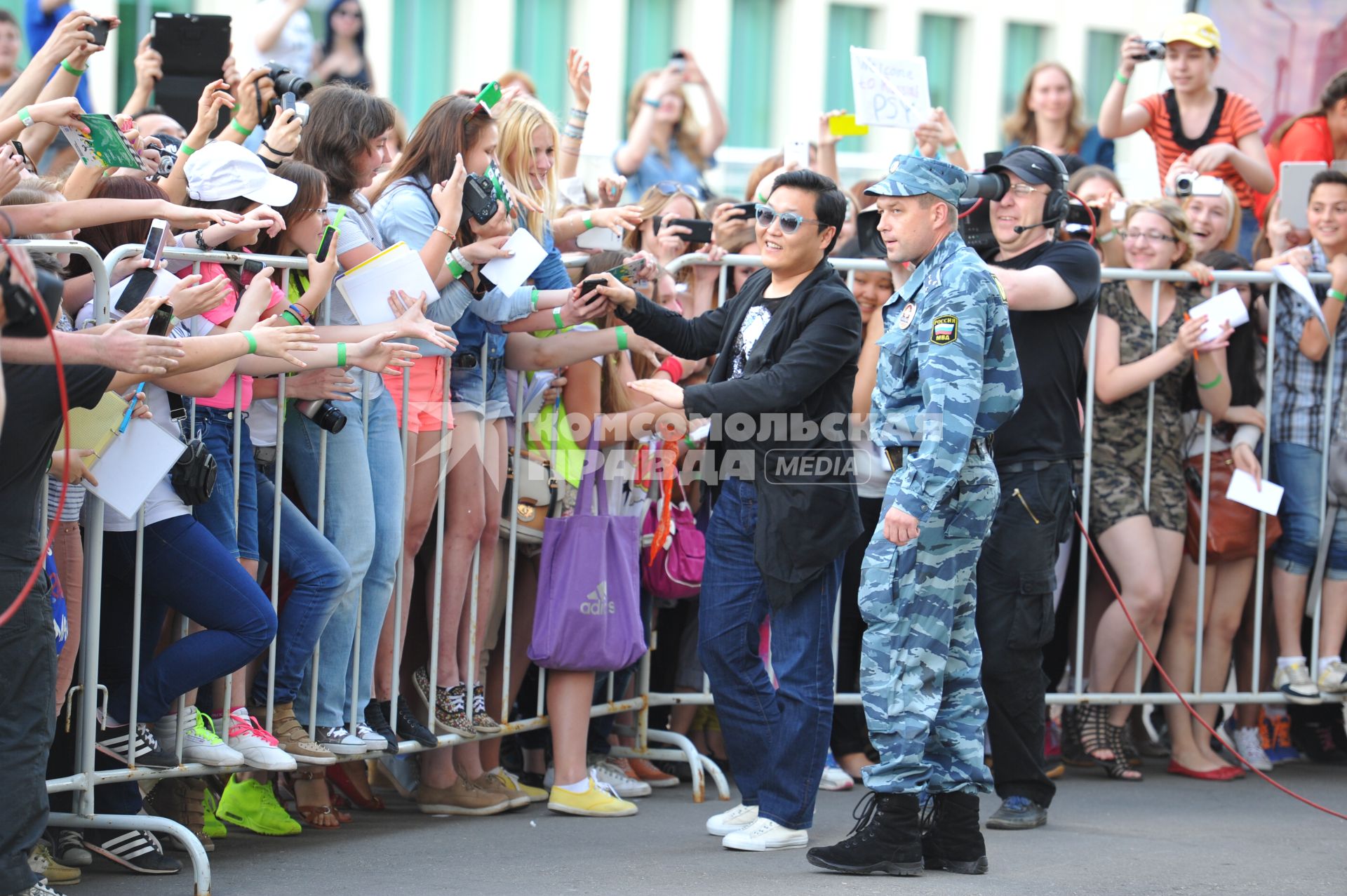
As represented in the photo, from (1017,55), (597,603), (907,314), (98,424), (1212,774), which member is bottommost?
(1212,774)

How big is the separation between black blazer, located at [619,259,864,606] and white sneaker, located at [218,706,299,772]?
1.62 m

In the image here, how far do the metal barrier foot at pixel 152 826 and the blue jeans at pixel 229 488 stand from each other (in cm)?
79

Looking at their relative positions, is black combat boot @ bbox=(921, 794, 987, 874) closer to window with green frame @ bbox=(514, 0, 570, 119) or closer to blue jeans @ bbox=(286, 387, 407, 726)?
blue jeans @ bbox=(286, 387, 407, 726)

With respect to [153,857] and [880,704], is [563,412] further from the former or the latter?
[153,857]

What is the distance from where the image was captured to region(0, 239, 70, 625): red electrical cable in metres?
3.50

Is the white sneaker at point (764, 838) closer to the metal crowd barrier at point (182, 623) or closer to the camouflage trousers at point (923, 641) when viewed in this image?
the camouflage trousers at point (923, 641)

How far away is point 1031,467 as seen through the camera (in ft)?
19.6

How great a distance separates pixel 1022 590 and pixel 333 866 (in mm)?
2528

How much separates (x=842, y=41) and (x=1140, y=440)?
16150mm

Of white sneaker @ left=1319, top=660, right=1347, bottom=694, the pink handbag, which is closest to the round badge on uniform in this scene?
the pink handbag

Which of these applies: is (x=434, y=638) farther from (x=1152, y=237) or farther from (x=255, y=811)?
(x=1152, y=237)

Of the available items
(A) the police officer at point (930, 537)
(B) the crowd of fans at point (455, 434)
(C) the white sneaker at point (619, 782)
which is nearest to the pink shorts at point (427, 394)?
(B) the crowd of fans at point (455, 434)

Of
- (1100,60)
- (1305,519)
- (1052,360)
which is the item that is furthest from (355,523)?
(1100,60)

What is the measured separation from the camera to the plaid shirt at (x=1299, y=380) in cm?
712
